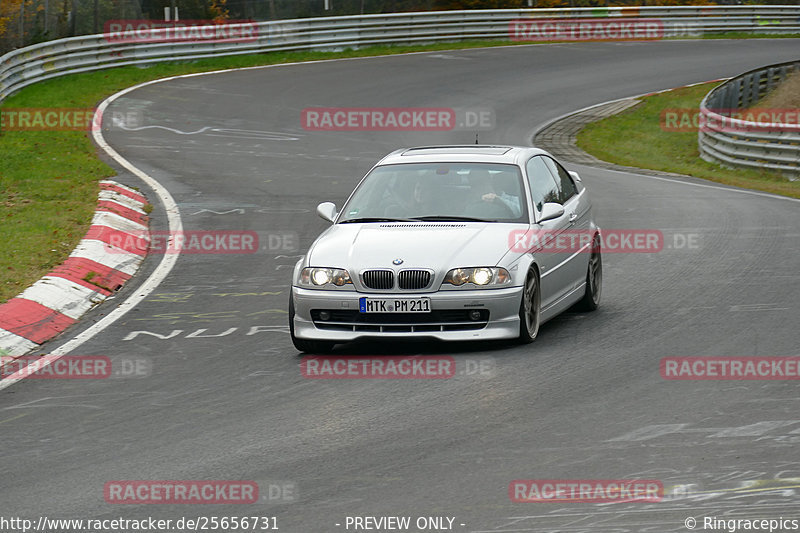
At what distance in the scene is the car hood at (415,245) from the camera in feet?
30.6

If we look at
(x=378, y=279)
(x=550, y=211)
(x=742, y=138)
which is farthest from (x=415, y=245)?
(x=742, y=138)

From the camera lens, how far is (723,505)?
5.72 meters

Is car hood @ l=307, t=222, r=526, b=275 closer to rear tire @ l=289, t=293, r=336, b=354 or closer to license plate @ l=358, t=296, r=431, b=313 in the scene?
license plate @ l=358, t=296, r=431, b=313

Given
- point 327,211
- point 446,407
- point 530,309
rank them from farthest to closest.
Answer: point 327,211 < point 530,309 < point 446,407

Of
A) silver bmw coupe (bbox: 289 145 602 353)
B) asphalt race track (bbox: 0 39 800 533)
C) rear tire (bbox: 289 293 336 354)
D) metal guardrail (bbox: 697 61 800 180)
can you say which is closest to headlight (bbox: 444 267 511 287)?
silver bmw coupe (bbox: 289 145 602 353)

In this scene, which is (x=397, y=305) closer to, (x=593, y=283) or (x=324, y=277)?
(x=324, y=277)

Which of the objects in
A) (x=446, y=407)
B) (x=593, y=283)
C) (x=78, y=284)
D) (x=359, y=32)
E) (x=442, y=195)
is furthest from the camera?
(x=359, y=32)

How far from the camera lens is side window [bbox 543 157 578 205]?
11352 millimetres

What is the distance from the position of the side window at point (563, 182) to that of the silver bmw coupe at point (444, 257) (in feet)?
0.81

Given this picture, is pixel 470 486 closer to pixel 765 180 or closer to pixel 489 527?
pixel 489 527

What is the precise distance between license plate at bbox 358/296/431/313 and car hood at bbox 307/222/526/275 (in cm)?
26

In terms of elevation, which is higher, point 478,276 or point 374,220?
point 374,220

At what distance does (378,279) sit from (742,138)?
715 inches

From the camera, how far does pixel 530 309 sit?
9.62 m
